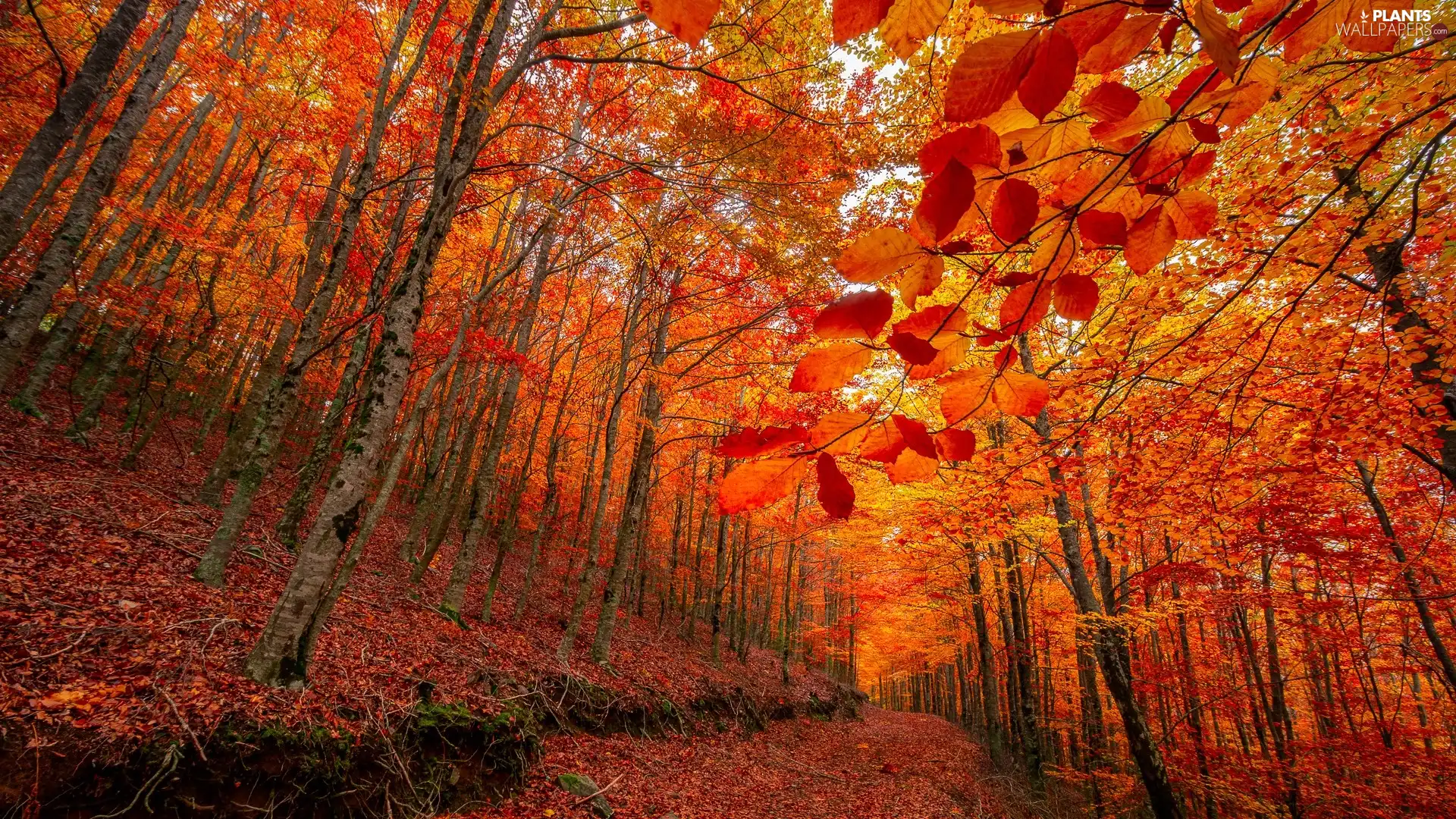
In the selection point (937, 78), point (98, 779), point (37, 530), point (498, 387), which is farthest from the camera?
point (498, 387)

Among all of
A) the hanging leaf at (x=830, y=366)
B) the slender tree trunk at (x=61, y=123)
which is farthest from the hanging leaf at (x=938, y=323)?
the slender tree trunk at (x=61, y=123)

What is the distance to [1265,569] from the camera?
35.8 feet

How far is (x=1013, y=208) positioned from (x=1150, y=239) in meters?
0.39

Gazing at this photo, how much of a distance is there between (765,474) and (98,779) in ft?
15.4

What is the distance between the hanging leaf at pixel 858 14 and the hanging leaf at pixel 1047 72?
0.65ft

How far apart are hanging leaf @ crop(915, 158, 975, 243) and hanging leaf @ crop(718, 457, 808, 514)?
366 mm

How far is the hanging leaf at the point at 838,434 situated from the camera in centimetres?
76

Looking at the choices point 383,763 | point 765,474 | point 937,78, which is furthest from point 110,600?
point 937,78

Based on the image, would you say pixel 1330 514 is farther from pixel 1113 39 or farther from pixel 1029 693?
pixel 1113 39

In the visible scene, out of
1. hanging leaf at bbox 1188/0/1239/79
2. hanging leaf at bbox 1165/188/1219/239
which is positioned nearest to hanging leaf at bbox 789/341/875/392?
hanging leaf at bbox 1188/0/1239/79

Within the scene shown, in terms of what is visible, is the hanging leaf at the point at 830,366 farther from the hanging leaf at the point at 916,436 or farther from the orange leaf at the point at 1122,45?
the orange leaf at the point at 1122,45

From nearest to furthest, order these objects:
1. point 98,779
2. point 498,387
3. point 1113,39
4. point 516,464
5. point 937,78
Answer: point 1113,39
point 98,779
point 937,78
point 498,387
point 516,464

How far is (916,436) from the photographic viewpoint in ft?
2.56

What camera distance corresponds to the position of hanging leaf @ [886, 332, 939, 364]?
742 millimetres
